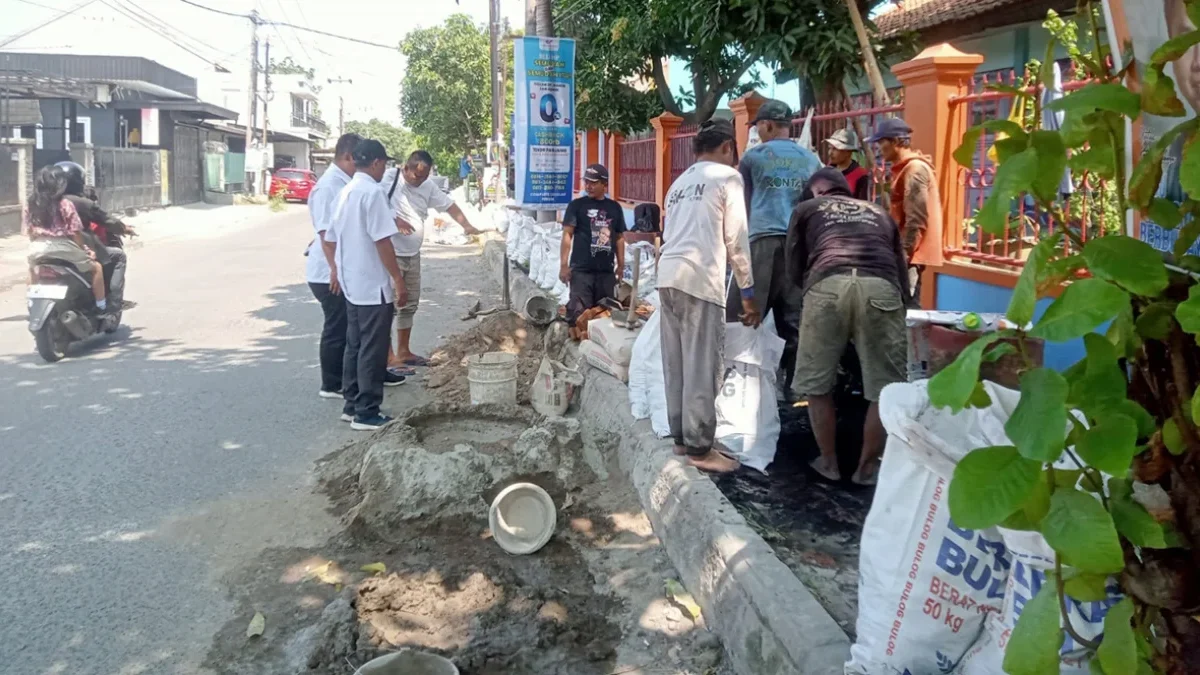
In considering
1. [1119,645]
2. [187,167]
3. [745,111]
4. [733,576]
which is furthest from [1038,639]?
[187,167]

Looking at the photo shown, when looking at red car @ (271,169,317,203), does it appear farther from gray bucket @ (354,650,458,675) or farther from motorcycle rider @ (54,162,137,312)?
gray bucket @ (354,650,458,675)

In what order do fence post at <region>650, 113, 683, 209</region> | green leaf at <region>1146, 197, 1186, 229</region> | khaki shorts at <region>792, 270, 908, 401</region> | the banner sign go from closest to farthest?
1. green leaf at <region>1146, 197, 1186, 229</region>
2. khaki shorts at <region>792, 270, 908, 401</region>
3. the banner sign
4. fence post at <region>650, 113, 683, 209</region>

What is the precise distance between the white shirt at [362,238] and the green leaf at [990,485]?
5.25 m

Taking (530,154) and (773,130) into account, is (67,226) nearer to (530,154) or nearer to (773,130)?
(530,154)

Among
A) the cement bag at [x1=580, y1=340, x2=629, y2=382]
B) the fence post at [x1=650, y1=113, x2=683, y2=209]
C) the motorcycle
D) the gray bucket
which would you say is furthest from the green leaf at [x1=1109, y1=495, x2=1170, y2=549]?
the fence post at [x1=650, y1=113, x2=683, y2=209]

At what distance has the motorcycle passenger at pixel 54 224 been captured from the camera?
8.29m

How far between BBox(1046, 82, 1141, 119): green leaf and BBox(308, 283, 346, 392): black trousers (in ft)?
19.9

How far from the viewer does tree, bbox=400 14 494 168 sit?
44.4 meters

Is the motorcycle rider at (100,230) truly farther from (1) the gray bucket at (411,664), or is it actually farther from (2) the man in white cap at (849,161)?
(1) the gray bucket at (411,664)

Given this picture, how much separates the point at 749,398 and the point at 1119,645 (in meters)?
3.58

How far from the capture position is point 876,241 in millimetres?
4465

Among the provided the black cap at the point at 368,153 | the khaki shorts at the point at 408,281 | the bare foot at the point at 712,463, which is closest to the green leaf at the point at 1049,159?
the bare foot at the point at 712,463

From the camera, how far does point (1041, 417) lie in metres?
1.21

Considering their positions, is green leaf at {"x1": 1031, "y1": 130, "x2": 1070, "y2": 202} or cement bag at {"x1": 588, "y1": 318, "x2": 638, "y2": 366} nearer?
green leaf at {"x1": 1031, "y1": 130, "x2": 1070, "y2": 202}
